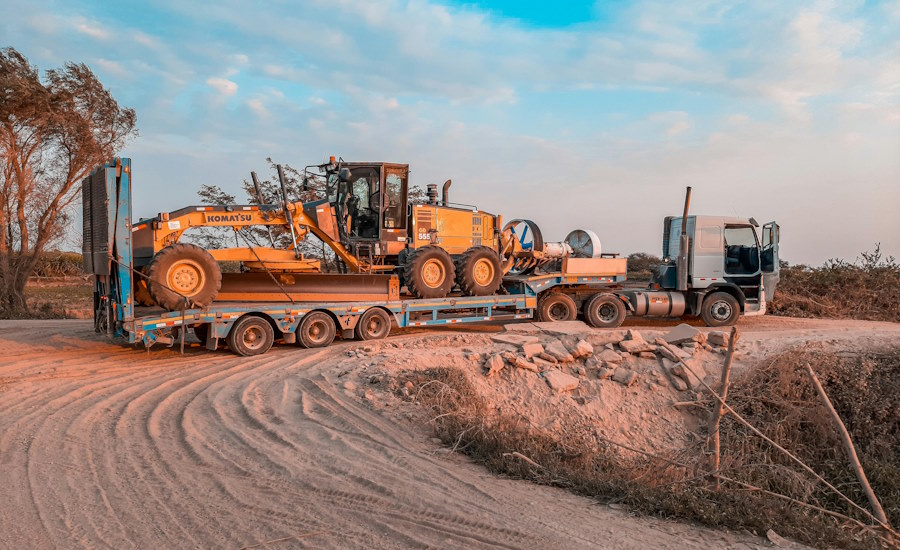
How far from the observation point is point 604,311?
56.6ft

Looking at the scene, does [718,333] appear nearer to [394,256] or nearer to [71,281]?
[394,256]

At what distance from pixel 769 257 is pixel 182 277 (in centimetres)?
1394

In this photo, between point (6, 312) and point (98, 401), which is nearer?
point (98, 401)

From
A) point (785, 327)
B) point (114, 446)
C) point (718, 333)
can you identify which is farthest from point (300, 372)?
point (785, 327)

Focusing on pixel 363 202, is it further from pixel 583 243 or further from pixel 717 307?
pixel 717 307

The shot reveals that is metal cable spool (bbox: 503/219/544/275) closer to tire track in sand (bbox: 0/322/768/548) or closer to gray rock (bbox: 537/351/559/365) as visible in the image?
gray rock (bbox: 537/351/559/365)

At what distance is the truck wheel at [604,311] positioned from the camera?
55.8 feet

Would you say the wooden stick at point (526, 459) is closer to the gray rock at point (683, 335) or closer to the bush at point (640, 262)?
the gray rock at point (683, 335)

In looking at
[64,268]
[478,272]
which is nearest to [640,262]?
[478,272]

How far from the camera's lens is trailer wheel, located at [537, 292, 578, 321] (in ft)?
54.9

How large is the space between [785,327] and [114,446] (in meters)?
16.1

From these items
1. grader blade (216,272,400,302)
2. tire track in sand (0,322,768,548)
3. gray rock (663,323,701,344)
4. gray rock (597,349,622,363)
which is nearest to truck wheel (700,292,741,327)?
gray rock (663,323,701,344)

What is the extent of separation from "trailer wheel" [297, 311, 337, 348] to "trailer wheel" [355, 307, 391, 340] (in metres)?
0.57

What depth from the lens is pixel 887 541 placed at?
16.9 ft
